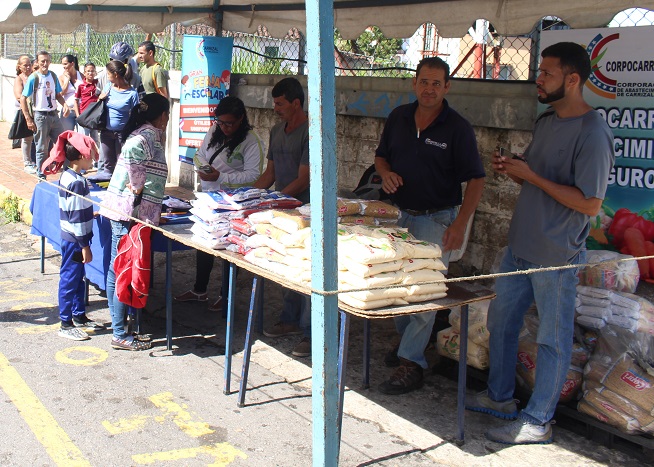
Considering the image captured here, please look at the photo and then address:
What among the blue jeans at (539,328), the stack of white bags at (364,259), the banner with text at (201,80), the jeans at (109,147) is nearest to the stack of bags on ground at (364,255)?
the stack of white bags at (364,259)

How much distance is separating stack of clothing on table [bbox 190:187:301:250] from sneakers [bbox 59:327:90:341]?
139 centimetres

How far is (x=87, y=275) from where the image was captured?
610 centimetres

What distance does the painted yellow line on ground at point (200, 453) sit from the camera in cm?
393

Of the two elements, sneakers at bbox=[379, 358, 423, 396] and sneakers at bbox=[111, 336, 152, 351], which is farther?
Answer: sneakers at bbox=[111, 336, 152, 351]

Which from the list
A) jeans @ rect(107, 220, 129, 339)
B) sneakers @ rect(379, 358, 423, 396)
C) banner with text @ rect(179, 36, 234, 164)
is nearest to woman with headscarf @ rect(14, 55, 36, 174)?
banner with text @ rect(179, 36, 234, 164)

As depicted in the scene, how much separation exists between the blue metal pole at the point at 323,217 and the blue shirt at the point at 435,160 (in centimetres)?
180

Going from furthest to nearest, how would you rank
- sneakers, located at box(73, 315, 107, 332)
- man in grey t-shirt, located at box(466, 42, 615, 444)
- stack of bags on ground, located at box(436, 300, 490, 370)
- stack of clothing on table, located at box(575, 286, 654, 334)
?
sneakers, located at box(73, 315, 107, 332) < stack of bags on ground, located at box(436, 300, 490, 370) < stack of clothing on table, located at box(575, 286, 654, 334) < man in grey t-shirt, located at box(466, 42, 615, 444)

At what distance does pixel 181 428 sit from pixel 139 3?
4956 millimetres

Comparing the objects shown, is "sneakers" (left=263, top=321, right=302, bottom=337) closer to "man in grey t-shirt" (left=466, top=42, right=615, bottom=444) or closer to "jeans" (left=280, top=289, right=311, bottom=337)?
"jeans" (left=280, top=289, right=311, bottom=337)

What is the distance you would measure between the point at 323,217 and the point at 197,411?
2.11 m

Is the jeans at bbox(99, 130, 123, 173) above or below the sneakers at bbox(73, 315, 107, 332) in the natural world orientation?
above

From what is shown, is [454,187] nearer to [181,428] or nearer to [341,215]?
[341,215]

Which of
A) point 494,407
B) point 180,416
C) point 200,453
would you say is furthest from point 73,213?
point 494,407

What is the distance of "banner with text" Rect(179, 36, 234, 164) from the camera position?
9.42 meters
